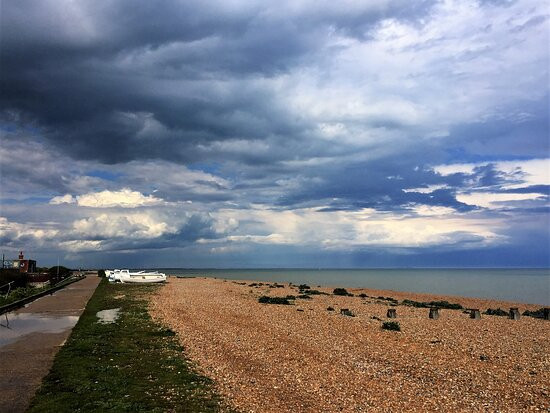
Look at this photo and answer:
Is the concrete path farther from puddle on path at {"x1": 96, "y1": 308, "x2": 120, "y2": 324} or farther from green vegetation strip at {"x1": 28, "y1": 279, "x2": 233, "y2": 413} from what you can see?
puddle on path at {"x1": 96, "y1": 308, "x2": 120, "y2": 324}

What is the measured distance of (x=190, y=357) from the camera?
15.6 meters

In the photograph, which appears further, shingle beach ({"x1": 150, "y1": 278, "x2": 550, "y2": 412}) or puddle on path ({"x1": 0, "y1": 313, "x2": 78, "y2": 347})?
puddle on path ({"x1": 0, "y1": 313, "x2": 78, "y2": 347})

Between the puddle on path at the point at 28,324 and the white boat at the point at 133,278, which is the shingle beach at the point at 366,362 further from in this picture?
the white boat at the point at 133,278

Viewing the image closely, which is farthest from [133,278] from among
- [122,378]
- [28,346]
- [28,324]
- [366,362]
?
[122,378]

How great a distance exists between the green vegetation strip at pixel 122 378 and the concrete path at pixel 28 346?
13.3 inches

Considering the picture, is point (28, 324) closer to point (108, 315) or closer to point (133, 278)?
point (108, 315)

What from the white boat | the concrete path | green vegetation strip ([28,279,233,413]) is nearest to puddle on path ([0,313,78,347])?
the concrete path

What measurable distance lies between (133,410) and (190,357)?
18.9ft

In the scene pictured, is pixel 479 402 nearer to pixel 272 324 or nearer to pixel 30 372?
pixel 30 372

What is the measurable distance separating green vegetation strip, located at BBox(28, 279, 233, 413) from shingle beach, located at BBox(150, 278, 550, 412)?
0.78m

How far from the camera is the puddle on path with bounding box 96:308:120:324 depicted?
23.3m

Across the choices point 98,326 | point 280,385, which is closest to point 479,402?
point 280,385

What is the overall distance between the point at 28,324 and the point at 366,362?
15.9 metres

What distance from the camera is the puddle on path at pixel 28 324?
18578 millimetres
